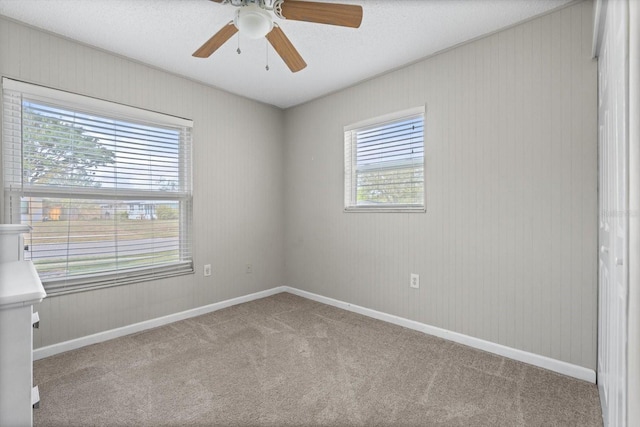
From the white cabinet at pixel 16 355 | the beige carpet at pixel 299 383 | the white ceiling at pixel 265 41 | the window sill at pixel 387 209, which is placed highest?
the white ceiling at pixel 265 41

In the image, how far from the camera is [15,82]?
2088 mm

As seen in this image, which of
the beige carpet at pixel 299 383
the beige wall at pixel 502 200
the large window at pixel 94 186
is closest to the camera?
the beige carpet at pixel 299 383

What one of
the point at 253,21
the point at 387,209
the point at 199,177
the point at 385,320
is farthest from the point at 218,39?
the point at 385,320

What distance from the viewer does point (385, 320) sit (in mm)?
2904

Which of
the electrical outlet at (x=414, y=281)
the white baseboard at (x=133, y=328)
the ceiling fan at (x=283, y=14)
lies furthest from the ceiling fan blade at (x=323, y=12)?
the white baseboard at (x=133, y=328)

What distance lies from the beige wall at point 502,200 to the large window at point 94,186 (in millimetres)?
1871

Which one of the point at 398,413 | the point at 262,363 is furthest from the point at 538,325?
the point at 262,363

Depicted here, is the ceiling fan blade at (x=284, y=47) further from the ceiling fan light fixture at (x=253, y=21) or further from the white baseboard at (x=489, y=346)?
the white baseboard at (x=489, y=346)

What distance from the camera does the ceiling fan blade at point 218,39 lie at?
167 cm

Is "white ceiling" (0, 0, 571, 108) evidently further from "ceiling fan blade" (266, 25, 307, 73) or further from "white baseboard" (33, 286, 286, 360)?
"white baseboard" (33, 286, 286, 360)

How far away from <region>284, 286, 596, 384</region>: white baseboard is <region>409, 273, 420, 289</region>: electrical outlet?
322mm

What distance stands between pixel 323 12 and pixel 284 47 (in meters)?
0.40

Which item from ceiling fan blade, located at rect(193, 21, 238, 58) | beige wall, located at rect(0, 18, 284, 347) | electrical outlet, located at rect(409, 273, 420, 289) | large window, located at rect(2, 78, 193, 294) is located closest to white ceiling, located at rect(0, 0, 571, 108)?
beige wall, located at rect(0, 18, 284, 347)

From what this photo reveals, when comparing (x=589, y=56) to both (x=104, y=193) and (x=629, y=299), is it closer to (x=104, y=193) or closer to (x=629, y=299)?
(x=629, y=299)
